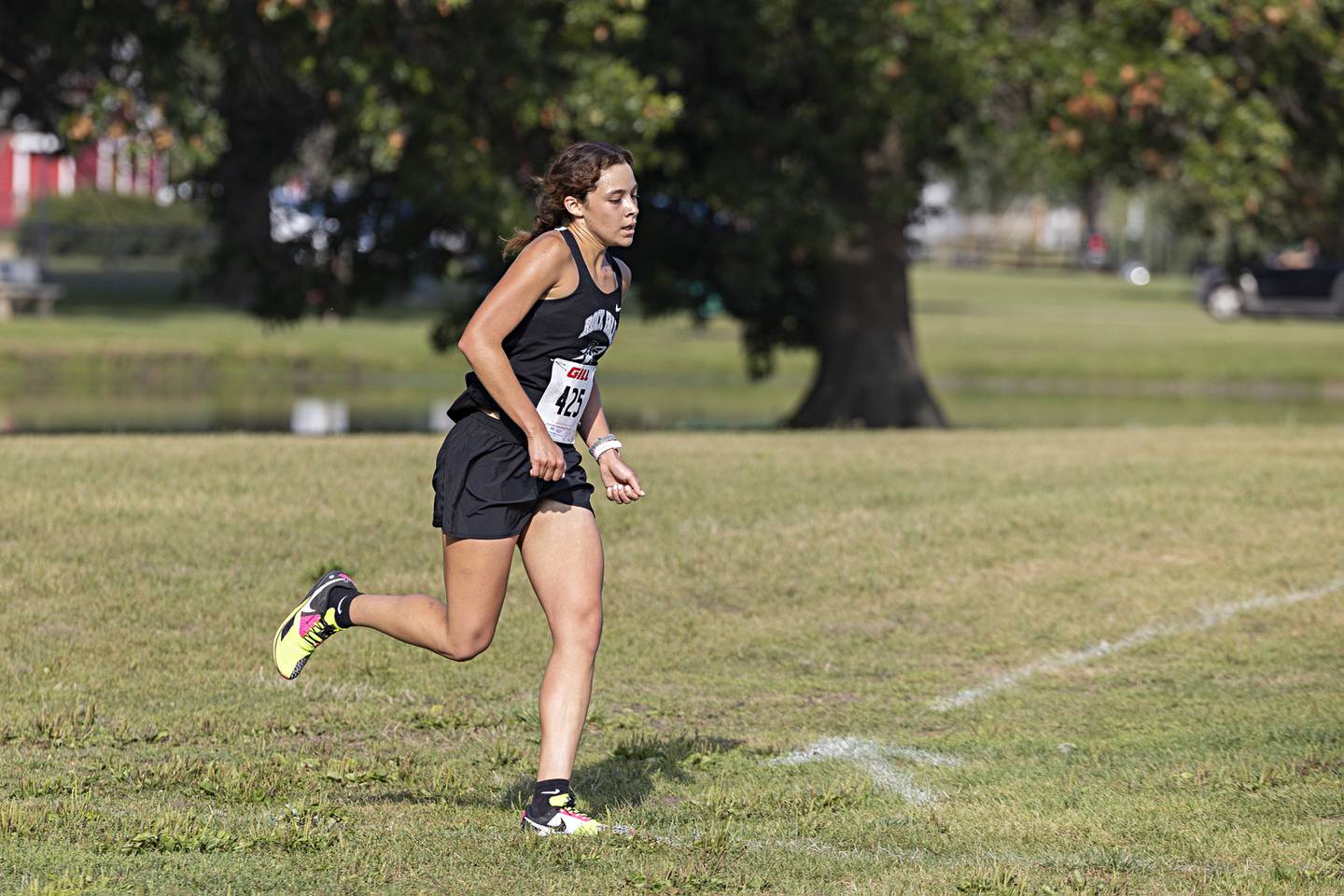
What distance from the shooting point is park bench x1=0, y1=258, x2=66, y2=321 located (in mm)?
35062

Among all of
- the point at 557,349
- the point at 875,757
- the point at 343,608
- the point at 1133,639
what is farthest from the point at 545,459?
the point at 1133,639

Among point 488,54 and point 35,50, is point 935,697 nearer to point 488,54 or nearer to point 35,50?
point 488,54

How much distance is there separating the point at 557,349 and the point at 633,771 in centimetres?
180

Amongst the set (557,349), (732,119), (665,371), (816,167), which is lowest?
(665,371)

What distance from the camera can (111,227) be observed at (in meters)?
52.8

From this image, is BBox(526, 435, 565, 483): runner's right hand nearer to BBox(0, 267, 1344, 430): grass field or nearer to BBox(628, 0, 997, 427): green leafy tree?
BBox(628, 0, 997, 427): green leafy tree

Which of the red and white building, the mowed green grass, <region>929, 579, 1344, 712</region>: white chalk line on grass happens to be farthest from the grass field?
the red and white building

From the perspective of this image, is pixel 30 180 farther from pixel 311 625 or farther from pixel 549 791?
pixel 549 791

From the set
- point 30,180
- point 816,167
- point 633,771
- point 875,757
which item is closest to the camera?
point 633,771

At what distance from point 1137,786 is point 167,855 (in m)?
3.24

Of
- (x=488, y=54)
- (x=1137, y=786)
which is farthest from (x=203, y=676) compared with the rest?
(x=488, y=54)

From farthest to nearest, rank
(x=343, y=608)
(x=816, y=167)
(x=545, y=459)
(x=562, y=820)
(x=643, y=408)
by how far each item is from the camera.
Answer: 1. (x=643, y=408)
2. (x=816, y=167)
3. (x=343, y=608)
4. (x=562, y=820)
5. (x=545, y=459)

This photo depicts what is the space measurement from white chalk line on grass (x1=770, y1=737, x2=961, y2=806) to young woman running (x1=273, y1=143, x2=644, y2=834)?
4.67 feet

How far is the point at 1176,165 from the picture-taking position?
20.2 metres
